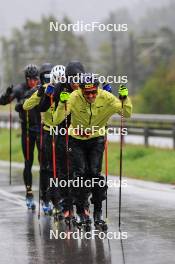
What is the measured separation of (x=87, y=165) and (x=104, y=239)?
110 centimetres

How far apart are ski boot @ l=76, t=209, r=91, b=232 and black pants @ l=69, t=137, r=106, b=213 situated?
77 millimetres

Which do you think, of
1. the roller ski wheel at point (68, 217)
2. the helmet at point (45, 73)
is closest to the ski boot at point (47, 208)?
the roller ski wheel at point (68, 217)

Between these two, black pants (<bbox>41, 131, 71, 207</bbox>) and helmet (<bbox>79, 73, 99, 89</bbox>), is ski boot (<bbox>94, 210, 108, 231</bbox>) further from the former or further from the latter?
helmet (<bbox>79, 73, 99, 89</bbox>)

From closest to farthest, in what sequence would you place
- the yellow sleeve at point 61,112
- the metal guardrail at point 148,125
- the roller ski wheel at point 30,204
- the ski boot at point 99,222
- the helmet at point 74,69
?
1. the yellow sleeve at point 61,112
2. the ski boot at point 99,222
3. the helmet at point 74,69
4. the roller ski wheel at point 30,204
5. the metal guardrail at point 148,125

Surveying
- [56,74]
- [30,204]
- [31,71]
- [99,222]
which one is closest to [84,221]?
[99,222]

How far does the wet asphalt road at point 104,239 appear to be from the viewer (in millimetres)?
7855

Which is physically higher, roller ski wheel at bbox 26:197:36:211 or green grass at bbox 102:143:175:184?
green grass at bbox 102:143:175:184

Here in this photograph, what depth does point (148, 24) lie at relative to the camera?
18850 centimetres

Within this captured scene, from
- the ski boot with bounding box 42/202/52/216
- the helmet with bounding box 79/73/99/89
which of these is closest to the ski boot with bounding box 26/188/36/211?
the ski boot with bounding box 42/202/52/216

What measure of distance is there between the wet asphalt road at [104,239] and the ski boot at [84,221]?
0.21 metres

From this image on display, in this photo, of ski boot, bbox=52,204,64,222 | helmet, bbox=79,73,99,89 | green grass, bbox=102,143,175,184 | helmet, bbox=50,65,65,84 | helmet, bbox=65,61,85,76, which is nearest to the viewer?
helmet, bbox=79,73,99,89

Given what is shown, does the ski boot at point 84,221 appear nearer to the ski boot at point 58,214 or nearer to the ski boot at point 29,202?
the ski boot at point 58,214

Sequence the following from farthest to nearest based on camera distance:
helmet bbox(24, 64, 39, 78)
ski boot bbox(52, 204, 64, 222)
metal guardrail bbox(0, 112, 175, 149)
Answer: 1. metal guardrail bbox(0, 112, 175, 149)
2. helmet bbox(24, 64, 39, 78)
3. ski boot bbox(52, 204, 64, 222)

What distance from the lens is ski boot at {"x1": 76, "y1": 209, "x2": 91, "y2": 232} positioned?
30.6 feet
